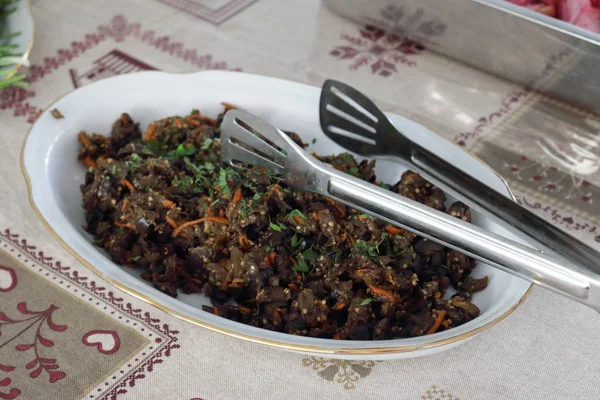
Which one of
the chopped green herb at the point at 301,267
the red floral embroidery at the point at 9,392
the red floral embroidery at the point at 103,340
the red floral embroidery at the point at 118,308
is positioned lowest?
the red floral embroidery at the point at 9,392

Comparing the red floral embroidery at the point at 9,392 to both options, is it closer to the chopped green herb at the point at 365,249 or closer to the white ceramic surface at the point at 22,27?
the chopped green herb at the point at 365,249

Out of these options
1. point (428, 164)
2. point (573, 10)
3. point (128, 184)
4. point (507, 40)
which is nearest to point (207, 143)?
point (128, 184)

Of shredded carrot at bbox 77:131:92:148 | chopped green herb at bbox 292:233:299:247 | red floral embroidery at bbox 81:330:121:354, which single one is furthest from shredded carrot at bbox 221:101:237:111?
red floral embroidery at bbox 81:330:121:354

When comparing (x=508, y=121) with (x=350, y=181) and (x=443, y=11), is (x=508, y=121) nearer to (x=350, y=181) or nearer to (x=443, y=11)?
(x=443, y=11)

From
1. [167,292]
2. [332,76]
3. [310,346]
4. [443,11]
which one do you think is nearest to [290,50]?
[332,76]

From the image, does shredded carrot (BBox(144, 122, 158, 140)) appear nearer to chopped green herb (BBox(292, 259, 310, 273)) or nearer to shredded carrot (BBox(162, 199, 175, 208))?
shredded carrot (BBox(162, 199, 175, 208))

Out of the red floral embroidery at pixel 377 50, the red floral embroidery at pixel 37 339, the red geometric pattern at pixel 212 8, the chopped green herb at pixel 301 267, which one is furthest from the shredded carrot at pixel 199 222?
the red geometric pattern at pixel 212 8
